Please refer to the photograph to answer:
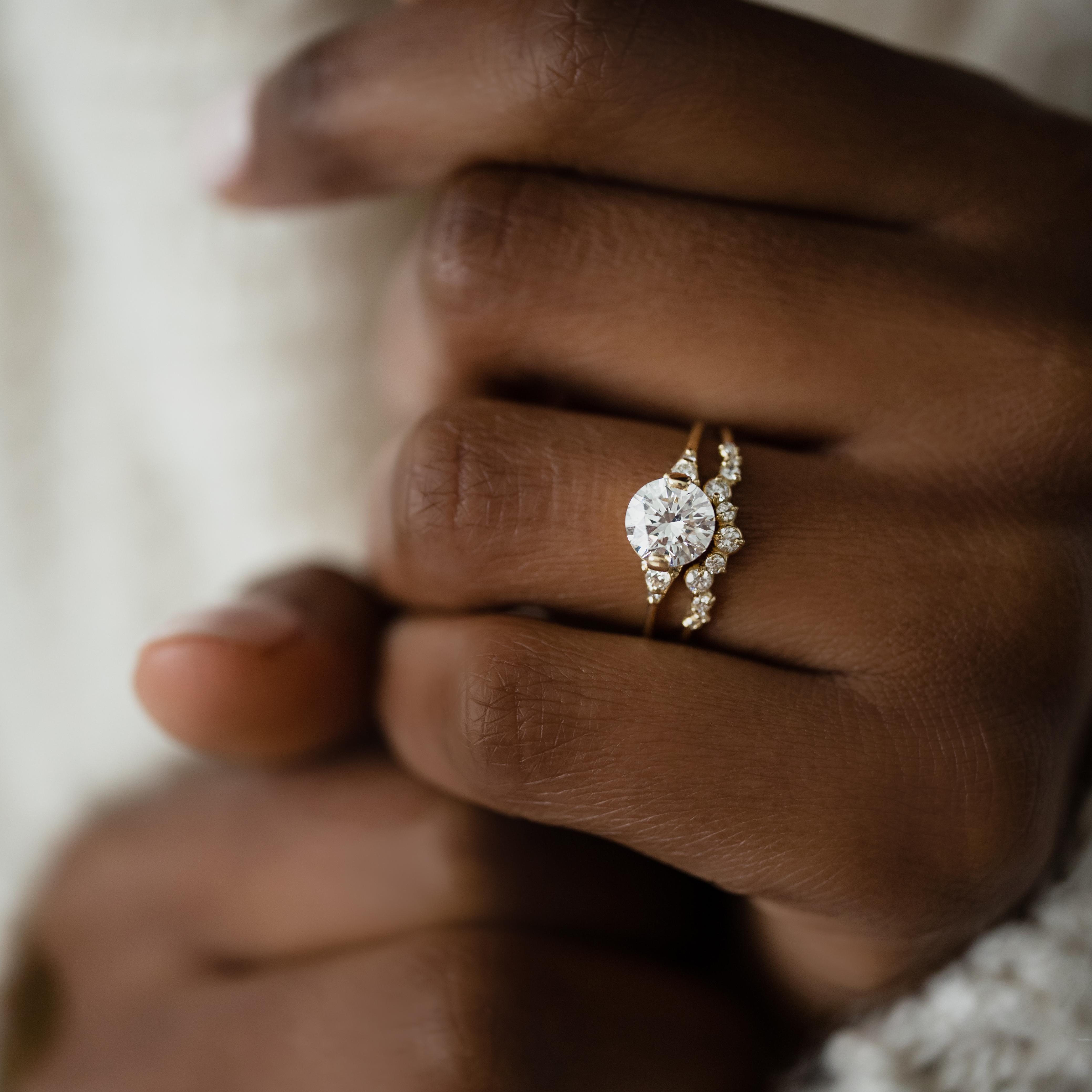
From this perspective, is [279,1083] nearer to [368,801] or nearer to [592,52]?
[368,801]

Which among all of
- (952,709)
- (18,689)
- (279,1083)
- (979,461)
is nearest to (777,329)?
(979,461)

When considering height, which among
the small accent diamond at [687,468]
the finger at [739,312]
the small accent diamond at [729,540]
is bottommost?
the small accent diamond at [729,540]

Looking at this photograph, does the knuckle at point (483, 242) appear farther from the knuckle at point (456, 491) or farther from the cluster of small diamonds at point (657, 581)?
the cluster of small diamonds at point (657, 581)

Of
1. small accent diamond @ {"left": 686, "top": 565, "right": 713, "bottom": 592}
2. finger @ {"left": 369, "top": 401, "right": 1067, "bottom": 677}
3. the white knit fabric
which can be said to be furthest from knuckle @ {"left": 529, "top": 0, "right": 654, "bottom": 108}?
the white knit fabric

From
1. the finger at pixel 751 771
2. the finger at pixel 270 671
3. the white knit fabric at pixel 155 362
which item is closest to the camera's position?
the finger at pixel 751 771

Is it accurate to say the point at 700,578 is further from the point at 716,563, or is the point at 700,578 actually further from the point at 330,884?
the point at 330,884

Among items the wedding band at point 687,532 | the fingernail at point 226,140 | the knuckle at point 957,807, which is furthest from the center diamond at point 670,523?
the fingernail at point 226,140

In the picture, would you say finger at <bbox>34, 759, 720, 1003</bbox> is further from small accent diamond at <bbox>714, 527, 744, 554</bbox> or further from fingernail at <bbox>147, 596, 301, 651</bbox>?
small accent diamond at <bbox>714, 527, 744, 554</bbox>
